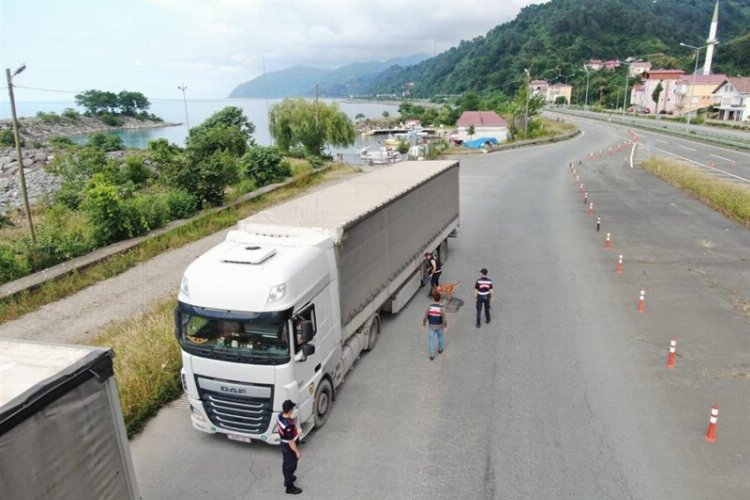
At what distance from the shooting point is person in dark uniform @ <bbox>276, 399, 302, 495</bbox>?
Result: 728cm

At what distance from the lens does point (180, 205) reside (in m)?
23.8

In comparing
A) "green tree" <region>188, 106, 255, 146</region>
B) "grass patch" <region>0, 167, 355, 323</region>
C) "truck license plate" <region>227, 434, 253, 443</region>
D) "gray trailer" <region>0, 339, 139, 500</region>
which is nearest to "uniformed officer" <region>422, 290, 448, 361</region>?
"truck license plate" <region>227, 434, 253, 443</region>

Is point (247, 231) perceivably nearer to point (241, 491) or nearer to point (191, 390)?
point (191, 390)

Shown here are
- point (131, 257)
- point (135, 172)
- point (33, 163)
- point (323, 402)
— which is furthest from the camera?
point (33, 163)

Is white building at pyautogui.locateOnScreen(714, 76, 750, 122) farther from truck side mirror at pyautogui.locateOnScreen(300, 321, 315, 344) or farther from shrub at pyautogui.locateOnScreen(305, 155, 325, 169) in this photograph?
truck side mirror at pyautogui.locateOnScreen(300, 321, 315, 344)

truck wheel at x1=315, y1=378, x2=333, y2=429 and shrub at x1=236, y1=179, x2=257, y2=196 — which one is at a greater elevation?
shrub at x1=236, y1=179, x2=257, y2=196

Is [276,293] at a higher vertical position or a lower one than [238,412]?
higher

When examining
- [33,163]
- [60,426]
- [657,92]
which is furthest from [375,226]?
[657,92]

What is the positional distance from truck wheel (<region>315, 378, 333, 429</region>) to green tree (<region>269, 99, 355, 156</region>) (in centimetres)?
4099

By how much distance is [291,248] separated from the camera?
8617 millimetres

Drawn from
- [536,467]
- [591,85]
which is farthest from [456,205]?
[591,85]

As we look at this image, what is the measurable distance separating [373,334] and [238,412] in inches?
170

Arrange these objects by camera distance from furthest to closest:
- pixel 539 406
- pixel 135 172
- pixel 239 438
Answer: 1. pixel 135 172
2. pixel 539 406
3. pixel 239 438

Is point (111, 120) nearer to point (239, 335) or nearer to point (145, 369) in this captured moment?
point (145, 369)
